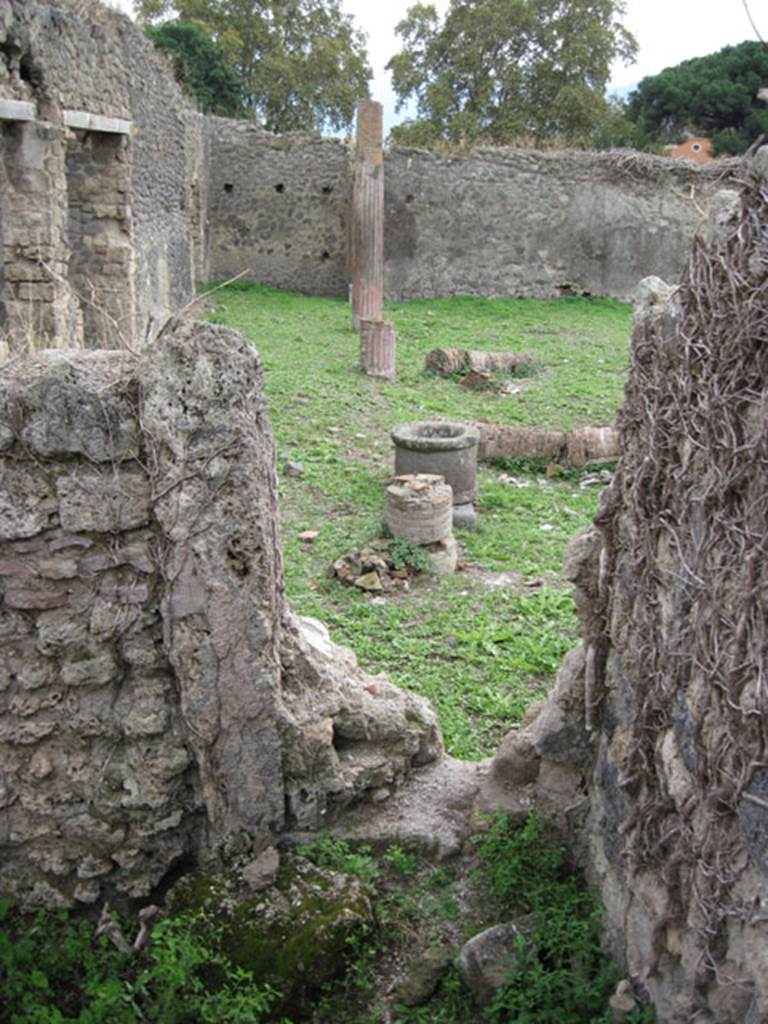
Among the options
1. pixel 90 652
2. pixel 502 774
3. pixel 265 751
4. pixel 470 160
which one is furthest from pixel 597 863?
pixel 470 160

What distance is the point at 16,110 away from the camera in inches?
355

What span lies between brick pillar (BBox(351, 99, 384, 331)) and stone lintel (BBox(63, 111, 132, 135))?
520 centimetres

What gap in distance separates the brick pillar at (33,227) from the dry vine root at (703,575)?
762 cm

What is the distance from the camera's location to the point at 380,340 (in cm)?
1217

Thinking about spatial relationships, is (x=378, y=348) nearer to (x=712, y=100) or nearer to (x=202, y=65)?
(x=202, y=65)

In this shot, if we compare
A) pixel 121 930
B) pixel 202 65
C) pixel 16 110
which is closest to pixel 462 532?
pixel 121 930

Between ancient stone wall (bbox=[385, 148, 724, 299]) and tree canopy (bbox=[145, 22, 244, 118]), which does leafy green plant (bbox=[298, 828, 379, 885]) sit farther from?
Answer: tree canopy (bbox=[145, 22, 244, 118])

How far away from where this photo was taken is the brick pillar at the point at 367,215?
15.8 m

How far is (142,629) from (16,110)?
24.2 ft

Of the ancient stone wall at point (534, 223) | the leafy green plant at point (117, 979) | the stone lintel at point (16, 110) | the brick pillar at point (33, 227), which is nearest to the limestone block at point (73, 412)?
the leafy green plant at point (117, 979)

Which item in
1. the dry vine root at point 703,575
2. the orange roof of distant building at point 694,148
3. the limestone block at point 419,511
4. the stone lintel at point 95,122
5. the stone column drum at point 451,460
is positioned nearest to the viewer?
the dry vine root at point 703,575

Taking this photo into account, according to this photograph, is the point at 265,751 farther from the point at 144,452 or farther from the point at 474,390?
the point at 474,390

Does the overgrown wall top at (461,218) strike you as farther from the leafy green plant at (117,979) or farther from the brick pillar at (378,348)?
the leafy green plant at (117,979)

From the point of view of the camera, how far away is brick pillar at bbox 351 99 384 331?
51.8ft
